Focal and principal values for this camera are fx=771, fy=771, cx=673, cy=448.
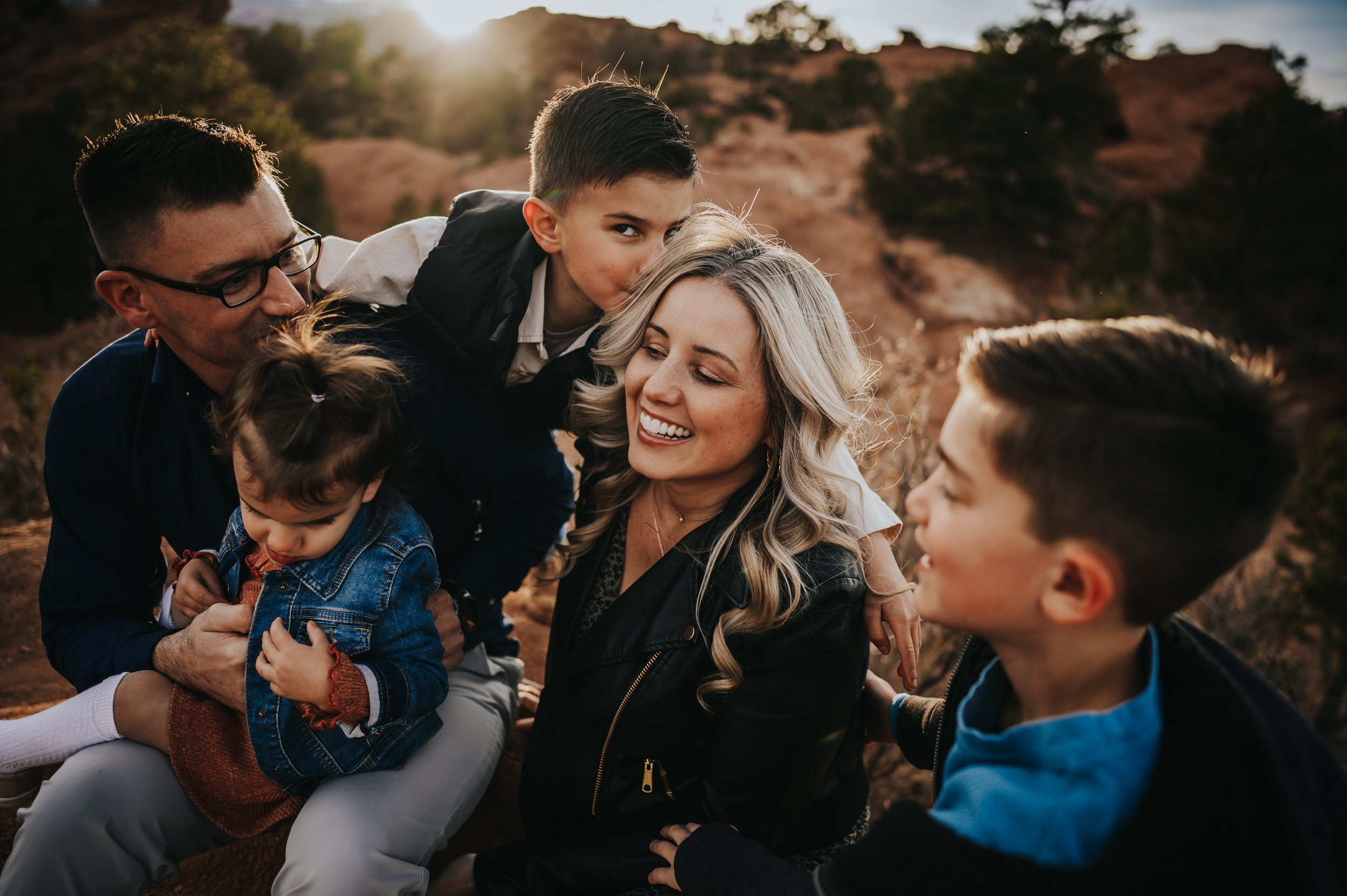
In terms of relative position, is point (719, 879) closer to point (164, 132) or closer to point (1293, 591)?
point (164, 132)

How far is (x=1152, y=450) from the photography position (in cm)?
113

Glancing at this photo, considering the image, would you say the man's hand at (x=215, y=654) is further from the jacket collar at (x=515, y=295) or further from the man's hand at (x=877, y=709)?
the man's hand at (x=877, y=709)

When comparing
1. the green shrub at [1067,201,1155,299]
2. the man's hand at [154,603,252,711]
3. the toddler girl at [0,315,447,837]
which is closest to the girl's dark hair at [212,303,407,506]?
the toddler girl at [0,315,447,837]

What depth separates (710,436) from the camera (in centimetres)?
199

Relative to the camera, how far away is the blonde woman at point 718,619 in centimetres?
182

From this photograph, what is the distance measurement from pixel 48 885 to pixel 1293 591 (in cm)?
785

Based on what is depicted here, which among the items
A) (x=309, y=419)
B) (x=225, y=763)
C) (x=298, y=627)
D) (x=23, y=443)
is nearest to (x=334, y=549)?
(x=298, y=627)

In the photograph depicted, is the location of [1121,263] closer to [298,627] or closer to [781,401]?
[781,401]

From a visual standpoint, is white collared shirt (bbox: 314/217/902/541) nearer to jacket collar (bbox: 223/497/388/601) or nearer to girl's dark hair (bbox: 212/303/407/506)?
girl's dark hair (bbox: 212/303/407/506)

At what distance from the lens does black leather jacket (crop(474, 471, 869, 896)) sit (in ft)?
Answer: 5.90

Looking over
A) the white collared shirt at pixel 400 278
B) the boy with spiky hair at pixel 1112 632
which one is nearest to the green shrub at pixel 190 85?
the white collared shirt at pixel 400 278

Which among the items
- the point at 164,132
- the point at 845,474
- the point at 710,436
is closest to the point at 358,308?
the point at 164,132

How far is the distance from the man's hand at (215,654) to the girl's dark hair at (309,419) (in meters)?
0.38

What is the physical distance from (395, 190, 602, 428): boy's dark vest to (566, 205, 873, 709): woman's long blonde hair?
0.36 metres
